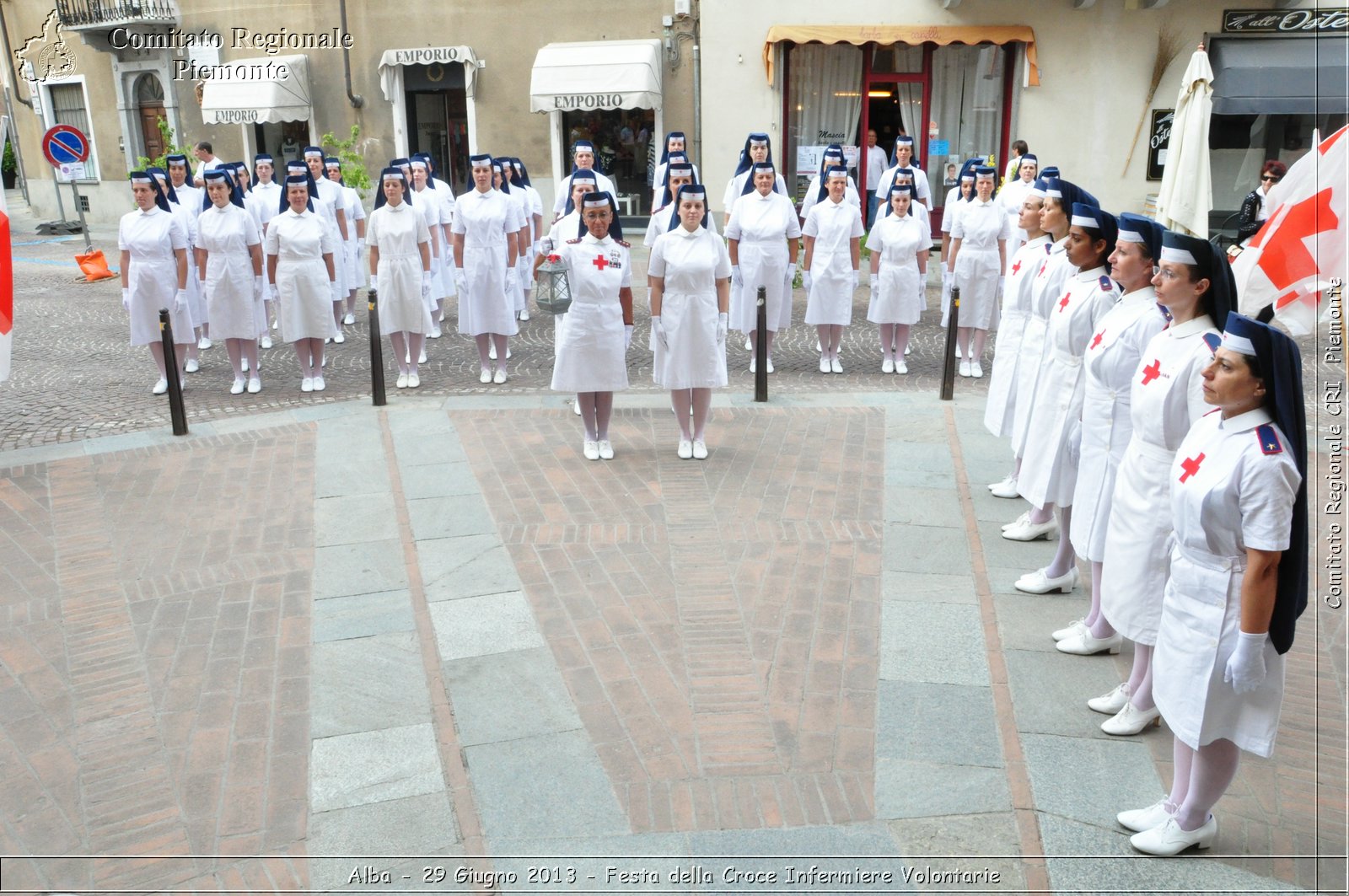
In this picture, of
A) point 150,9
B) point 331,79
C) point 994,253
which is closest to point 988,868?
point 994,253

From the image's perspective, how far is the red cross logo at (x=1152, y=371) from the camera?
14.5 ft

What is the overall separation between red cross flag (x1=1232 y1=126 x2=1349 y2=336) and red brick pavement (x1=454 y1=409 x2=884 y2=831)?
2514mm

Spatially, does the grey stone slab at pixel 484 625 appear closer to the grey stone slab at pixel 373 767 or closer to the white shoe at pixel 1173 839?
the grey stone slab at pixel 373 767

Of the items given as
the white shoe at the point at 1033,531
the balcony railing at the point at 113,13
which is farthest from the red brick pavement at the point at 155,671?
the balcony railing at the point at 113,13

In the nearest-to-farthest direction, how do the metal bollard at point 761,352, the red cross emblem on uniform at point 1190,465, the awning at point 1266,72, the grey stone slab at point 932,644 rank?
the red cross emblem on uniform at point 1190,465 < the grey stone slab at point 932,644 < the metal bollard at point 761,352 < the awning at point 1266,72

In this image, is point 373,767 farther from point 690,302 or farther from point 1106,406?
point 690,302

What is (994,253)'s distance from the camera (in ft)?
38.1

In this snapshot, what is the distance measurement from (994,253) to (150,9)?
20857 millimetres

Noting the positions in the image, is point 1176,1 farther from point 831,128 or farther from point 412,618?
point 412,618

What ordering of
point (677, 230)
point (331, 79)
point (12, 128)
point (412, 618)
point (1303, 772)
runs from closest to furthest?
point (1303, 772)
point (412, 618)
point (677, 230)
point (331, 79)
point (12, 128)

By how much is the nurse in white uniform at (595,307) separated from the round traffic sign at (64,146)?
592 inches

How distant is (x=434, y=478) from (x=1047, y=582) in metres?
4.40

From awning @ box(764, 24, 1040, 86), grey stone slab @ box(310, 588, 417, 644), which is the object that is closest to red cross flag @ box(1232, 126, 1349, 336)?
grey stone slab @ box(310, 588, 417, 644)

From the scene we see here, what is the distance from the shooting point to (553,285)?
8.19 meters
